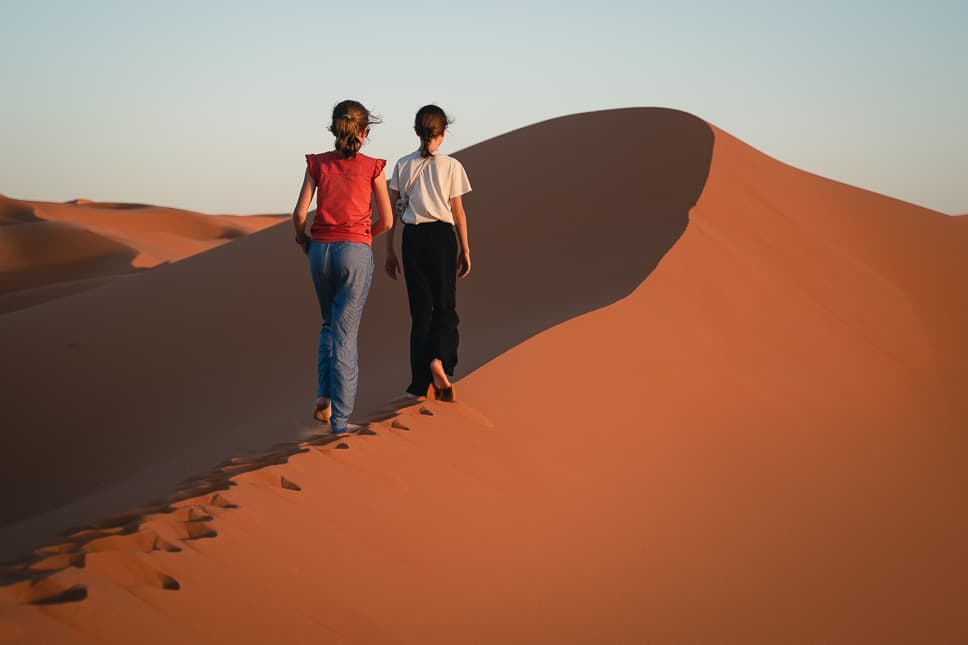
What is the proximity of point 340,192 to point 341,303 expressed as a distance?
61 cm

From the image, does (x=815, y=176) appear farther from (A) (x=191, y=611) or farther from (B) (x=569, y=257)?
(A) (x=191, y=611)

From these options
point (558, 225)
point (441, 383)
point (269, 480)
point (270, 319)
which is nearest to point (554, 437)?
point (441, 383)

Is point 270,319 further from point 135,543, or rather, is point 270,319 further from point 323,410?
point 135,543

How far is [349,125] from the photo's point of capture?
4.93 meters

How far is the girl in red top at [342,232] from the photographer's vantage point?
4.99 m

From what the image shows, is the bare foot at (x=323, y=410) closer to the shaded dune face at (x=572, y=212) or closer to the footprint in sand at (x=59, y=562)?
the footprint in sand at (x=59, y=562)

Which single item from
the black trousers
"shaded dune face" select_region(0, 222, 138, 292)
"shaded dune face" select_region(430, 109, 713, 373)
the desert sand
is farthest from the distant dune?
the black trousers

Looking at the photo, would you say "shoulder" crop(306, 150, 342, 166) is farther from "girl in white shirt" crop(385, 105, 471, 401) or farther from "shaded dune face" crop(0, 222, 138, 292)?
"shaded dune face" crop(0, 222, 138, 292)

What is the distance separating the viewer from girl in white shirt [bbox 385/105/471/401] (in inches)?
215

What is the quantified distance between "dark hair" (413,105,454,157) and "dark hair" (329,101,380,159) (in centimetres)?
41

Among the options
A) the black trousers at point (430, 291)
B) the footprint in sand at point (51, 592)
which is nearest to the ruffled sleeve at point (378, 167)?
the black trousers at point (430, 291)

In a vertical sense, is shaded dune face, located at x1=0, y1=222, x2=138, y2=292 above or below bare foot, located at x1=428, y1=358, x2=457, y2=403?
below

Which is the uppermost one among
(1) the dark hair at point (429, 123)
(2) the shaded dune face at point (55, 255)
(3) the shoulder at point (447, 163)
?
(1) the dark hair at point (429, 123)

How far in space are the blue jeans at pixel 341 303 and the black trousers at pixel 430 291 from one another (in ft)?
1.47
